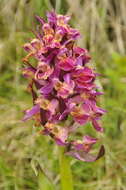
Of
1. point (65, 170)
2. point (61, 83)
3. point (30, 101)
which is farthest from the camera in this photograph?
point (30, 101)

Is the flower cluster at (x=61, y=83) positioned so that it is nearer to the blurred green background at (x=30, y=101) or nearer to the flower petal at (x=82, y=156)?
the flower petal at (x=82, y=156)

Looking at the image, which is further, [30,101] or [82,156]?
[30,101]

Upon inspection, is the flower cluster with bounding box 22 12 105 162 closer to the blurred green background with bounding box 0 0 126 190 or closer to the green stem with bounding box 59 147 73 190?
the green stem with bounding box 59 147 73 190

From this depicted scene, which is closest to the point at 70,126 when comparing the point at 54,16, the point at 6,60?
the point at 54,16

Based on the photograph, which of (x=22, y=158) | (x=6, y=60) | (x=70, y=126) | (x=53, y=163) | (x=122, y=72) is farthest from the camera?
(x=6, y=60)

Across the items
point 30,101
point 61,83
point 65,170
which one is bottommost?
point 65,170

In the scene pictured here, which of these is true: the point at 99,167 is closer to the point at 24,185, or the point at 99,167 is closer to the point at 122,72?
the point at 24,185

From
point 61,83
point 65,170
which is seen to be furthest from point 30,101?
point 61,83

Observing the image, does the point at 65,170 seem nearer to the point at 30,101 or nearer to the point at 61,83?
the point at 61,83
